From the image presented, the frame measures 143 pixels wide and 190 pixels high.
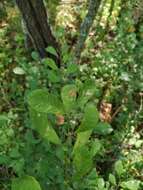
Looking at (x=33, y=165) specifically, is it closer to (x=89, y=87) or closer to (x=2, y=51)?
(x=89, y=87)

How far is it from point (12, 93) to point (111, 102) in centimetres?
88

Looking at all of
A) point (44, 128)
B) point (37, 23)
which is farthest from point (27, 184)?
point (37, 23)

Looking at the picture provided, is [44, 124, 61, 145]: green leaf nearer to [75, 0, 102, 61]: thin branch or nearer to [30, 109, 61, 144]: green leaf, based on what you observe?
[30, 109, 61, 144]: green leaf

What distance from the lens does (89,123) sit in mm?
849

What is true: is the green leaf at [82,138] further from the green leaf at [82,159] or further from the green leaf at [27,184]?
the green leaf at [27,184]

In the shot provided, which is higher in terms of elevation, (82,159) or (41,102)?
(41,102)

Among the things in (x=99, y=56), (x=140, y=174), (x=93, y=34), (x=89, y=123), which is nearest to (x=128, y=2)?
(x=93, y=34)

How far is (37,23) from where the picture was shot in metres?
3.51

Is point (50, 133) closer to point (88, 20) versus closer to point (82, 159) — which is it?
point (82, 159)

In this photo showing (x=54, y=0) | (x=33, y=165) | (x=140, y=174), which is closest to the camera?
(x=33, y=165)

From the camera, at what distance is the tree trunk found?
130 inches

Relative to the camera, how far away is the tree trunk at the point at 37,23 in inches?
130

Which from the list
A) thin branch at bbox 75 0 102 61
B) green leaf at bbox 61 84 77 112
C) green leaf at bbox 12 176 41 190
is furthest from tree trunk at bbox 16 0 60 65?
green leaf at bbox 12 176 41 190

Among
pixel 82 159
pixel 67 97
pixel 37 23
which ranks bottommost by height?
pixel 37 23
